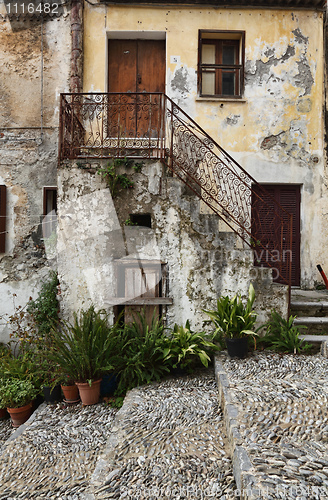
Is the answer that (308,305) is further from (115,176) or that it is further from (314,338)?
(115,176)

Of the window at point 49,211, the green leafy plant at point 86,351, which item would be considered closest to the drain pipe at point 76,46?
the window at point 49,211

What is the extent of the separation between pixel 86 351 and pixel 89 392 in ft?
1.79

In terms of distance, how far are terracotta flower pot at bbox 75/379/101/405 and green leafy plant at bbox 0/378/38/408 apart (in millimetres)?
875

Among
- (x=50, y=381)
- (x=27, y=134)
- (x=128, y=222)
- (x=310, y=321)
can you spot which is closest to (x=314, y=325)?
(x=310, y=321)

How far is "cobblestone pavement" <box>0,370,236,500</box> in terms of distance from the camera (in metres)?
2.80

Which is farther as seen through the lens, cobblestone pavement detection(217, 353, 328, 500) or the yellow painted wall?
the yellow painted wall

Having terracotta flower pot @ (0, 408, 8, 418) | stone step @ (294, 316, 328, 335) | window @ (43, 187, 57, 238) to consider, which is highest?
window @ (43, 187, 57, 238)

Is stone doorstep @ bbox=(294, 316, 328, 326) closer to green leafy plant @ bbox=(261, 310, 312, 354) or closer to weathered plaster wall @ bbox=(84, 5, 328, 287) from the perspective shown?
green leafy plant @ bbox=(261, 310, 312, 354)

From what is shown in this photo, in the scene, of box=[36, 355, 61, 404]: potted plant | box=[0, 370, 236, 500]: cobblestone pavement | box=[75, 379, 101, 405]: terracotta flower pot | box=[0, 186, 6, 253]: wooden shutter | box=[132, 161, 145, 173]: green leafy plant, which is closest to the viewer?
box=[0, 370, 236, 500]: cobblestone pavement

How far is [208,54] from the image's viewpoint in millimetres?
7922

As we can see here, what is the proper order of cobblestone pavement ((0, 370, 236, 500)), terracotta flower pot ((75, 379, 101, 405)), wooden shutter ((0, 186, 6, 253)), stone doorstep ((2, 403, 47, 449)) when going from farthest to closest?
wooden shutter ((0, 186, 6, 253)) → terracotta flower pot ((75, 379, 101, 405)) → stone doorstep ((2, 403, 47, 449)) → cobblestone pavement ((0, 370, 236, 500))

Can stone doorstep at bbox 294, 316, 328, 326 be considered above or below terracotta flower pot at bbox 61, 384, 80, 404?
above

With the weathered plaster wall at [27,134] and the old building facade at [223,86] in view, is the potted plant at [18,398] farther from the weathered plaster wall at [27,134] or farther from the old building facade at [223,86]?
the old building facade at [223,86]

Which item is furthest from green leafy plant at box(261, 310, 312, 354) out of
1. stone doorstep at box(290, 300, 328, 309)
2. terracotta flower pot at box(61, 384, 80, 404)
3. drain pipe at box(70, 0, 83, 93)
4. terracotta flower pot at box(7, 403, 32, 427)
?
drain pipe at box(70, 0, 83, 93)
